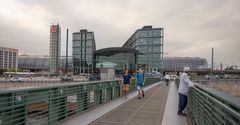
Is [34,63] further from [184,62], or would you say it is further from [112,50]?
[112,50]

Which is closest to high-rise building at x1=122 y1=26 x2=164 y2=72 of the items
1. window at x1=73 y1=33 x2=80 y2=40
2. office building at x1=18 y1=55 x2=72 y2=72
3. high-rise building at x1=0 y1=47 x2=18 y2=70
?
window at x1=73 y1=33 x2=80 y2=40

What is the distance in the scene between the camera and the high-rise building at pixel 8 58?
131375 mm

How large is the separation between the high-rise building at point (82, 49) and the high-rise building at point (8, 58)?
56706mm

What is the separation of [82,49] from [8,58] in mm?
65146

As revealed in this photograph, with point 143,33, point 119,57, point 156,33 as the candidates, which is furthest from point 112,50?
point 143,33

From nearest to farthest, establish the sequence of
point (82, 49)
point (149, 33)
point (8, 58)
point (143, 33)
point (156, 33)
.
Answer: point (82, 49)
point (156, 33)
point (149, 33)
point (143, 33)
point (8, 58)

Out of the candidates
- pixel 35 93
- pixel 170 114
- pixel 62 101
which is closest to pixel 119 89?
pixel 170 114

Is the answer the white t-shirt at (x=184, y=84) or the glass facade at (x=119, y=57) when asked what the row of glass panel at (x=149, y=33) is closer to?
the glass facade at (x=119, y=57)

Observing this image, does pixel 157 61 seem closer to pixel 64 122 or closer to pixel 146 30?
pixel 146 30

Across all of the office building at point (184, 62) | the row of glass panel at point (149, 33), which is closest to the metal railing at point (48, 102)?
the row of glass panel at point (149, 33)

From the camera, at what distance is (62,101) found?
7.94 m

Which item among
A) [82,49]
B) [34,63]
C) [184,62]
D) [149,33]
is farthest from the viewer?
[184,62]

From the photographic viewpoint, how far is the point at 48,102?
702 cm

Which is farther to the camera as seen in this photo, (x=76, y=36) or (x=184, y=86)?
(x=76, y=36)
